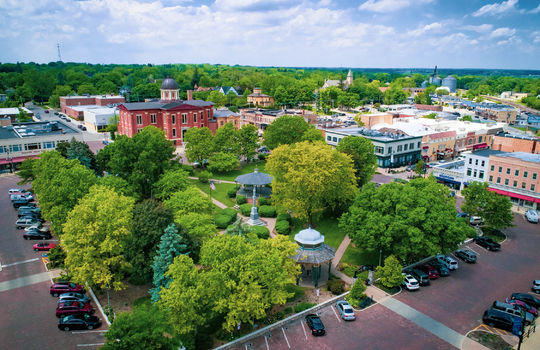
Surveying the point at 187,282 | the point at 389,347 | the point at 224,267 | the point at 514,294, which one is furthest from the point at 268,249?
the point at 514,294

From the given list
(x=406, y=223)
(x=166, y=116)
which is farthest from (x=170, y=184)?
(x=166, y=116)

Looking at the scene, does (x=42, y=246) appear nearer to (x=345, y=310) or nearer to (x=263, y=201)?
(x=263, y=201)

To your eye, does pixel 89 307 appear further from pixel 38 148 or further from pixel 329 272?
pixel 38 148

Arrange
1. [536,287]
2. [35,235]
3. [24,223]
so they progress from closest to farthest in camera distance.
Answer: [536,287]
[35,235]
[24,223]

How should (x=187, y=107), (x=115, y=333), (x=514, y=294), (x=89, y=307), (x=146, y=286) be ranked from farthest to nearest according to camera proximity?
(x=187, y=107)
(x=146, y=286)
(x=514, y=294)
(x=89, y=307)
(x=115, y=333)

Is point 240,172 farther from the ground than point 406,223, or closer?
closer

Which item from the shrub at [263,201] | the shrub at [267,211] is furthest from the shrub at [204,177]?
the shrub at [267,211]
